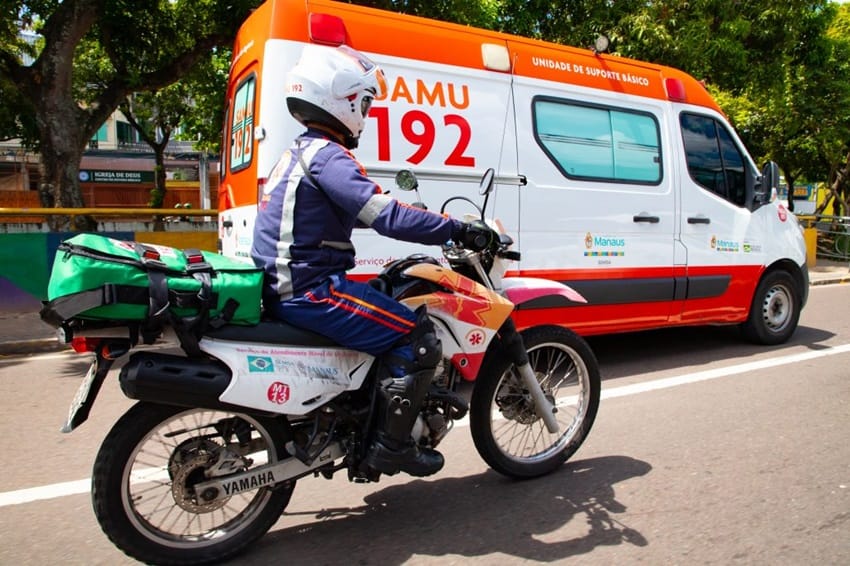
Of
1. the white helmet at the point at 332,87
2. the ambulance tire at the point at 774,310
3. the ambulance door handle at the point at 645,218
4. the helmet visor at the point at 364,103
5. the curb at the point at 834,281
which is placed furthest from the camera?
the curb at the point at 834,281

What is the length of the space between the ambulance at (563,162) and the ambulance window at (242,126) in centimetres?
3

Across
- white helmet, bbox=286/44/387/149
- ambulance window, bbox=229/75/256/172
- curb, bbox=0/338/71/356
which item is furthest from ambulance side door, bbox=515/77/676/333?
curb, bbox=0/338/71/356

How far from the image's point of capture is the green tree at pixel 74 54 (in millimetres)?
8445

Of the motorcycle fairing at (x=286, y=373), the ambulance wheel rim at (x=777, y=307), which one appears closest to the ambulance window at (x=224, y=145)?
the motorcycle fairing at (x=286, y=373)

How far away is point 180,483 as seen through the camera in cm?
251

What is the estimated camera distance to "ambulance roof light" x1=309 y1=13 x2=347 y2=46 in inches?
171

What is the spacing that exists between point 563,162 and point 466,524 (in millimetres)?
3327

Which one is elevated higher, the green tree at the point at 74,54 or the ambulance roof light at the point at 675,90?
the green tree at the point at 74,54

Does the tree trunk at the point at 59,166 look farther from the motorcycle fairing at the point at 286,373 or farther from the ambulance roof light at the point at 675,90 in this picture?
the motorcycle fairing at the point at 286,373

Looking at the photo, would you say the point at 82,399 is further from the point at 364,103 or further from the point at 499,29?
the point at 499,29

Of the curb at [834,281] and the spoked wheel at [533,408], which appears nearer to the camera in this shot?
the spoked wheel at [533,408]

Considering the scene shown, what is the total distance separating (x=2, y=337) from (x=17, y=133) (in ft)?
53.9

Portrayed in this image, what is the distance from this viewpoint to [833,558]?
2.68 m

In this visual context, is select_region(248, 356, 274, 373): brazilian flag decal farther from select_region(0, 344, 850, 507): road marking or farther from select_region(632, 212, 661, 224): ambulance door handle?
select_region(632, 212, 661, 224): ambulance door handle
